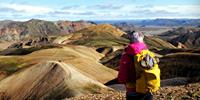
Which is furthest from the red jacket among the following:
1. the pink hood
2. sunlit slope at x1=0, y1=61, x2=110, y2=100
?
sunlit slope at x1=0, y1=61, x2=110, y2=100

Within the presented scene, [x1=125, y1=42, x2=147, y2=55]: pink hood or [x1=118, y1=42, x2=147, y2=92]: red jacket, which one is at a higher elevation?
[x1=125, y1=42, x2=147, y2=55]: pink hood

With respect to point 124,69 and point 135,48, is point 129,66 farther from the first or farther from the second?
point 135,48

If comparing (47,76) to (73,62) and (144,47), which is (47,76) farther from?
(144,47)

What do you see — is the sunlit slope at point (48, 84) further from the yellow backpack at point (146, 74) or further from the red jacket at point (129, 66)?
the yellow backpack at point (146, 74)

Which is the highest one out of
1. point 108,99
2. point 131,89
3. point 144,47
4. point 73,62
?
point 144,47

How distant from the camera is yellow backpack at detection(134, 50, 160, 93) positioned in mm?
10672

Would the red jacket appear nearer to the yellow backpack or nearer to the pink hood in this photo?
the pink hood

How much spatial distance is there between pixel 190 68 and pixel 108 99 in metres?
51.1

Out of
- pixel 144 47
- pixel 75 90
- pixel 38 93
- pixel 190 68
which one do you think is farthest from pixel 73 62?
pixel 144 47

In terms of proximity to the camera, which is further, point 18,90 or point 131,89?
point 18,90

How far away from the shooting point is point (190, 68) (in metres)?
70.4

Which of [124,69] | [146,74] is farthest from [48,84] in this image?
[146,74]

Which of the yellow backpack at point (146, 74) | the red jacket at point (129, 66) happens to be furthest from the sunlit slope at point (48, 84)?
the yellow backpack at point (146, 74)

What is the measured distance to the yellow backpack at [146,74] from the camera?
420 inches
